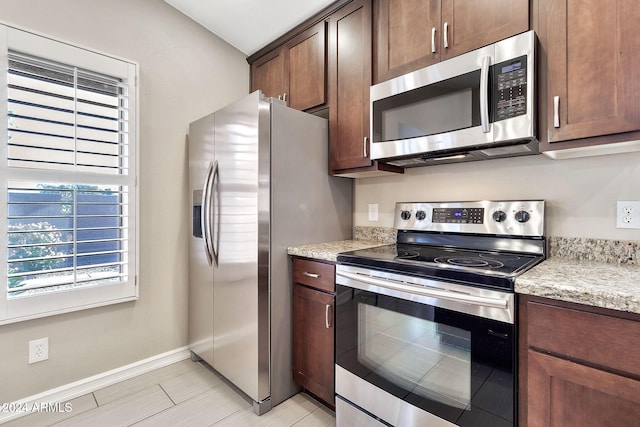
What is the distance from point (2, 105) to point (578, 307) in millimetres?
2732

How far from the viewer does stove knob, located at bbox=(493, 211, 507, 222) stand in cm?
158

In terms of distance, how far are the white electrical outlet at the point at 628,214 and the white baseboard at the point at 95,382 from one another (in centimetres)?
281

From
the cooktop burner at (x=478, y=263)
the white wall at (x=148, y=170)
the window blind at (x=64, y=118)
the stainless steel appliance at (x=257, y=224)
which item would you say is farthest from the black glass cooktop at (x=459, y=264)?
the window blind at (x=64, y=118)

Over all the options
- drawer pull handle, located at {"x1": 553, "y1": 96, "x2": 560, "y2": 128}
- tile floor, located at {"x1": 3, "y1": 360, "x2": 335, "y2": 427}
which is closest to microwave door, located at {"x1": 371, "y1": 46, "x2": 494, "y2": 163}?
drawer pull handle, located at {"x1": 553, "y1": 96, "x2": 560, "y2": 128}

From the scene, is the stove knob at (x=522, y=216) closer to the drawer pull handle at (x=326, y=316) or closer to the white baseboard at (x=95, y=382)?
the drawer pull handle at (x=326, y=316)

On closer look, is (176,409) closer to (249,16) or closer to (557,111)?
(557,111)

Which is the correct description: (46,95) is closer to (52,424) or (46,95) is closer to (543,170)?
(52,424)

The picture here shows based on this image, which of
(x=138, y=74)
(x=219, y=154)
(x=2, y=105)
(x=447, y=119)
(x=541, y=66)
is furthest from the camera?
(x=138, y=74)

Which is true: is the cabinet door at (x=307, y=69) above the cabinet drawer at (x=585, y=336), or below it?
above

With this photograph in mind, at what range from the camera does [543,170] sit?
5.08 ft

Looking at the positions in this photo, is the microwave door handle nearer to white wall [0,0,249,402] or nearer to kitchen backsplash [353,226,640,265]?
kitchen backsplash [353,226,640,265]

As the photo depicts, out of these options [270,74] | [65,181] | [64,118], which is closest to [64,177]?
[65,181]

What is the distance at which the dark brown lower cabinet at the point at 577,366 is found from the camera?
85cm

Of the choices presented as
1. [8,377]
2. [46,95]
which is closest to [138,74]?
[46,95]
